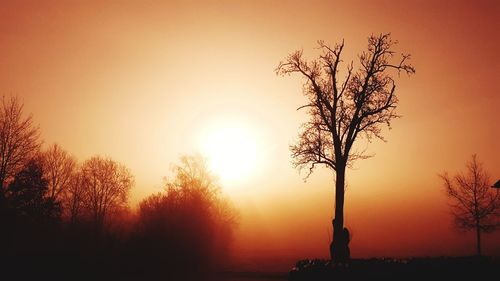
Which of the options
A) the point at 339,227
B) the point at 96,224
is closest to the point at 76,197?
the point at 96,224

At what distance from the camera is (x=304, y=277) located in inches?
580

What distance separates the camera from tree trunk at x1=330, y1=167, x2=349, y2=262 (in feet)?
65.8

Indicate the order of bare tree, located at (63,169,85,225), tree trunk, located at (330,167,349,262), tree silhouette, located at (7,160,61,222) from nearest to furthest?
tree trunk, located at (330,167,349,262), tree silhouette, located at (7,160,61,222), bare tree, located at (63,169,85,225)

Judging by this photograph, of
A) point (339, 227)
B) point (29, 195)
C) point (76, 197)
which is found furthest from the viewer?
point (76, 197)

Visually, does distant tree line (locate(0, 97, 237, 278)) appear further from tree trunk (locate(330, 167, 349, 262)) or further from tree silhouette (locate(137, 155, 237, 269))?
tree trunk (locate(330, 167, 349, 262))

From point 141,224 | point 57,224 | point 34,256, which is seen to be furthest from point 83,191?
point 34,256

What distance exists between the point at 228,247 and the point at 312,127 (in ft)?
121

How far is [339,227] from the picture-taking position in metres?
21.1

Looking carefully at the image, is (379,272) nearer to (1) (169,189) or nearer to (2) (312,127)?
(2) (312,127)

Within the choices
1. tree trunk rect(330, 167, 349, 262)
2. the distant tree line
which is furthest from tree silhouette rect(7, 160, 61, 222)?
tree trunk rect(330, 167, 349, 262)

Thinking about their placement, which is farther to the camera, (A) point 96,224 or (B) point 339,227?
(A) point 96,224

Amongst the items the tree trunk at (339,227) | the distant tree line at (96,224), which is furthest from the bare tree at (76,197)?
the tree trunk at (339,227)

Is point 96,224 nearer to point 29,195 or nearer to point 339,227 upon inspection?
point 29,195

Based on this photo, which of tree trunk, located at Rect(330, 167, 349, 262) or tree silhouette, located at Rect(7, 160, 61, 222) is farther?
tree silhouette, located at Rect(7, 160, 61, 222)
